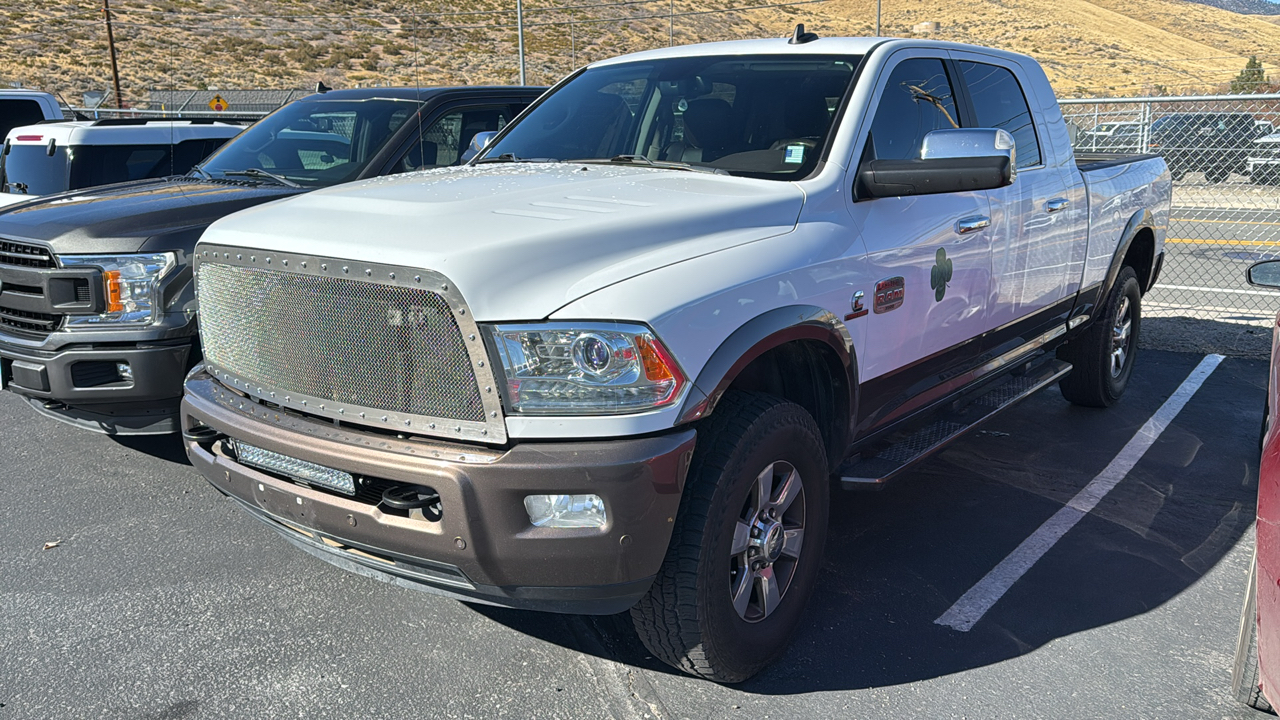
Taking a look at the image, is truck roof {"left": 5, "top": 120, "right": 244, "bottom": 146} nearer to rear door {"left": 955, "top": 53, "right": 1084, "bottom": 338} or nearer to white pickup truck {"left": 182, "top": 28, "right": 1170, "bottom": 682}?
white pickup truck {"left": 182, "top": 28, "right": 1170, "bottom": 682}

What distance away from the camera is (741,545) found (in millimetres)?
3000

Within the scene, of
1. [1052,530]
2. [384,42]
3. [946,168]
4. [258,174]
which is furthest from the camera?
[384,42]

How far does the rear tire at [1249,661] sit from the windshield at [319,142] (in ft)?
15.2

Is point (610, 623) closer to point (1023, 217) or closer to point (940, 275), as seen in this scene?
point (940, 275)

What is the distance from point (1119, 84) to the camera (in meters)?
63.8

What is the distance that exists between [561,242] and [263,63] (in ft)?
156

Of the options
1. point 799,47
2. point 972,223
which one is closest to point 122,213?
point 799,47

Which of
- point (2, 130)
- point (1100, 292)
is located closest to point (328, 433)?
point (1100, 292)

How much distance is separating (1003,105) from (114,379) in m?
4.37

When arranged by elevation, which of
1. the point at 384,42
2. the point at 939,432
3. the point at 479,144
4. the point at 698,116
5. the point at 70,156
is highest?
the point at 384,42

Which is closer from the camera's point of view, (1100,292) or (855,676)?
(855,676)

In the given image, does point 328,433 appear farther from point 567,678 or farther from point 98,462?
point 98,462

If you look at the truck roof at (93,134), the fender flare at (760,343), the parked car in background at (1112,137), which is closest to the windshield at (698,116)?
the fender flare at (760,343)

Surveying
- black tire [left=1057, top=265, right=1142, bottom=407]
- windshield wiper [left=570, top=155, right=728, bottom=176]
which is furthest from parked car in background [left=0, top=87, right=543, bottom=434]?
black tire [left=1057, top=265, right=1142, bottom=407]
